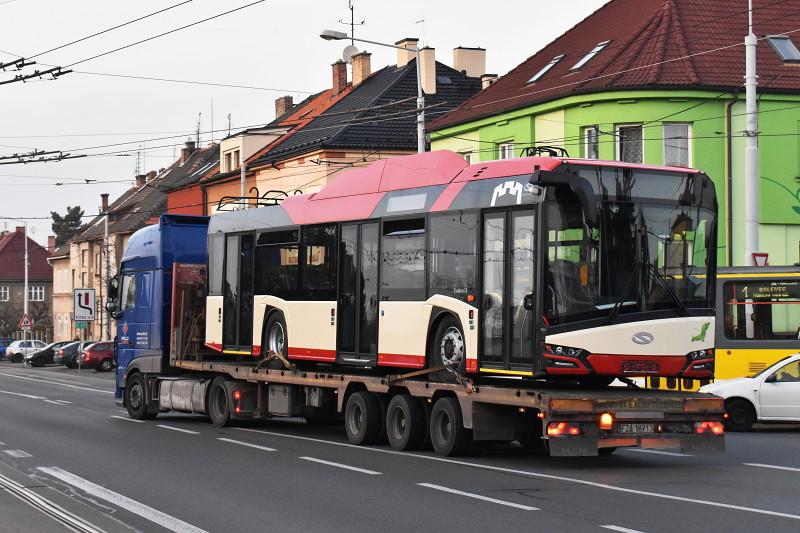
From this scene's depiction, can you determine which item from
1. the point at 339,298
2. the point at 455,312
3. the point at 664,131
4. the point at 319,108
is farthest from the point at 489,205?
the point at 319,108

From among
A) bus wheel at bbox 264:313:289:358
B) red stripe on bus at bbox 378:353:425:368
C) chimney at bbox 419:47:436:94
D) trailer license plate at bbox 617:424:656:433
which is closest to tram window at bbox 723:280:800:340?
bus wheel at bbox 264:313:289:358

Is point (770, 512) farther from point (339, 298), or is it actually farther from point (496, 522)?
point (339, 298)

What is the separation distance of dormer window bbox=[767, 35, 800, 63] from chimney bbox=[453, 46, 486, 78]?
909 inches

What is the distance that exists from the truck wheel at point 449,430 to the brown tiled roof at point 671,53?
2081 centimetres

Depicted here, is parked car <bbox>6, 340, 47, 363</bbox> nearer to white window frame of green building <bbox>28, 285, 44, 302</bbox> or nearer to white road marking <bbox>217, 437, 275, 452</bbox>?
white window frame of green building <bbox>28, 285, 44, 302</bbox>

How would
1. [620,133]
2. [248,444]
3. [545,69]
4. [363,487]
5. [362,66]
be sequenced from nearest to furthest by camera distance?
[363,487] < [248,444] < [620,133] < [545,69] < [362,66]

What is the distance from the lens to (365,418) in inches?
734

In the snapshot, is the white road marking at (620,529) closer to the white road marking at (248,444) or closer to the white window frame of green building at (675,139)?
the white road marking at (248,444)

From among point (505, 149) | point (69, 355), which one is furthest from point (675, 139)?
point (69, 355)

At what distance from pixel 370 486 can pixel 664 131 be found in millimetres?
24451

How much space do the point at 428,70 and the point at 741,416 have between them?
114ft

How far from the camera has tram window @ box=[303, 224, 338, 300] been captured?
19.8 m

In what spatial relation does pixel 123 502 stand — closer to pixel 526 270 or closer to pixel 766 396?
pixel 526 270

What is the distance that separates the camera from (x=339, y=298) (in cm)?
1952
